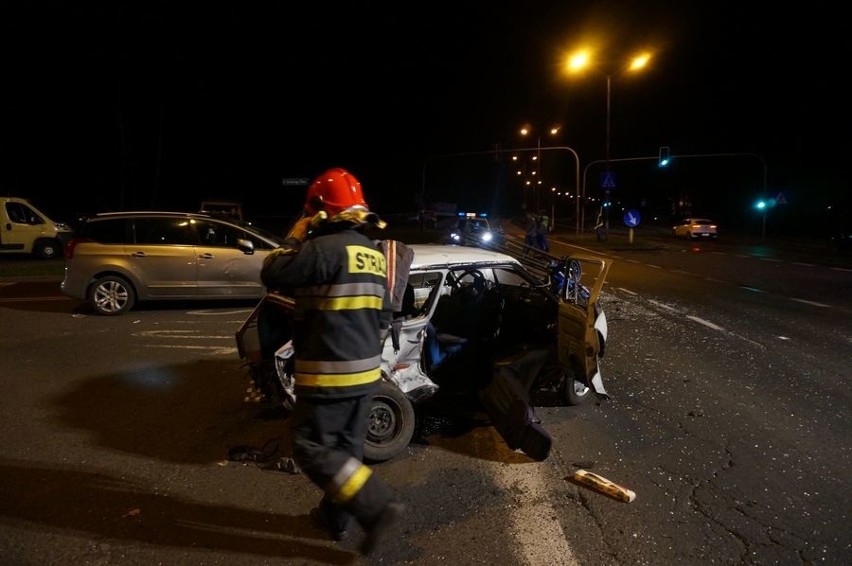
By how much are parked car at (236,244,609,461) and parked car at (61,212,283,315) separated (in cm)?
513

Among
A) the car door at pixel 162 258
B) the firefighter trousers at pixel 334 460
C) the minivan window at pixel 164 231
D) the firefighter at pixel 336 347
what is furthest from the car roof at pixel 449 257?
the minivan window at pixel 164 231

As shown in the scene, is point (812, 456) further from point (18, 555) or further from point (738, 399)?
point (18, 555)

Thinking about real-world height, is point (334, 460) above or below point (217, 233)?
below

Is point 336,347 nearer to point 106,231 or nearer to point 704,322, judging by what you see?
point 704,322

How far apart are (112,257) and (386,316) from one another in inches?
323

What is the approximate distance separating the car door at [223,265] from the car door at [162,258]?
0.14 m

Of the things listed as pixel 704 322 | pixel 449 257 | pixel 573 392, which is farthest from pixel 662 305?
pixel 449 257

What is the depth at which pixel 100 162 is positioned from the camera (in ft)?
109

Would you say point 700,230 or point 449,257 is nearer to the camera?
point 449,257

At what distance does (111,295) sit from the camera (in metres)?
9.69

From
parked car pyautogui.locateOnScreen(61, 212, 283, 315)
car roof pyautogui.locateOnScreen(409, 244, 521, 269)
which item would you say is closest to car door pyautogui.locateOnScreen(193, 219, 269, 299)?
parked car pyautogui.locateOnScreen(61, 212, 283, 315)

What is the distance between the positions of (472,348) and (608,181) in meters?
25.2

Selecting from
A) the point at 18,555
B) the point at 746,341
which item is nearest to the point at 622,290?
the point at 746,341

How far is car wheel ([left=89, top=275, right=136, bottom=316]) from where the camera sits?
960cm
